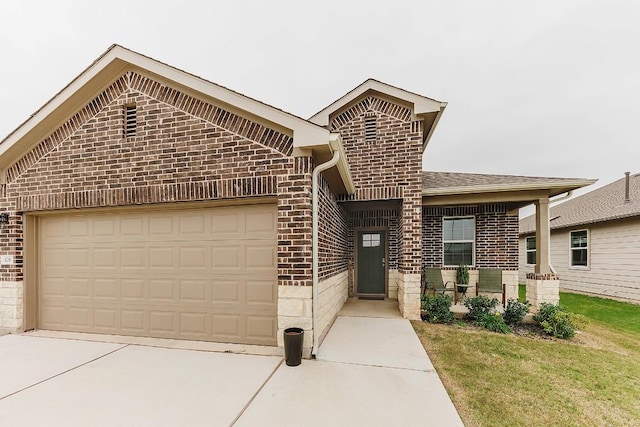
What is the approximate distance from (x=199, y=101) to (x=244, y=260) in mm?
2812

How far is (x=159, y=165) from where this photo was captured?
4.91 m

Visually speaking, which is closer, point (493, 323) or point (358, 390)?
point (358, 390)

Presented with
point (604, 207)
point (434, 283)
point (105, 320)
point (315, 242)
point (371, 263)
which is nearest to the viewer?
point (315, 242)

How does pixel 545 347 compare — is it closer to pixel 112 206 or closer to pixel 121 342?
pixel 121 342

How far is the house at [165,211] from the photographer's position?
14.5 ft

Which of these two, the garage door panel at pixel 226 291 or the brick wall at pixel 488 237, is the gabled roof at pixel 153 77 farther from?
the brick wall at pixel 488 237

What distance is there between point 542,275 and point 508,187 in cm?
226

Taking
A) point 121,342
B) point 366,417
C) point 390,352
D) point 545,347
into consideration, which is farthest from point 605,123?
point 121,342

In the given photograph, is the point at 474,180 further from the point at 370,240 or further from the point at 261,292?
the point at 261,292

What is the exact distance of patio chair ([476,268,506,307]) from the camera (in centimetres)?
852

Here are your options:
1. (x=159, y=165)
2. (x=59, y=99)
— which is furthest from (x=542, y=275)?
(x=59, y=99)

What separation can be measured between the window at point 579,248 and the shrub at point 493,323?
8592 millimetres

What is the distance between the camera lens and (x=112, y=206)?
5141 millimetres

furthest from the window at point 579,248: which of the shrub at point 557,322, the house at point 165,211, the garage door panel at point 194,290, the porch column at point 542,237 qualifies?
the garage door panel at point 194,290
